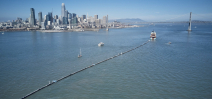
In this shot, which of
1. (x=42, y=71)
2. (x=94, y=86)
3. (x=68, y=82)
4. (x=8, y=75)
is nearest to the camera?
(x=94, y=86)

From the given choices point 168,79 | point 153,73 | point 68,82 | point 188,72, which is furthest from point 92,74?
point 188,72

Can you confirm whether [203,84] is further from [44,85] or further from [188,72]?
[44,85]

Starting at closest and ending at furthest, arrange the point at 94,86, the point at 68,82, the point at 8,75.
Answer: the point at 94,86
the point at 68,82
the point at 8,75

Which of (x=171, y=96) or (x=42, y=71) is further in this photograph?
(x=42, y=71)

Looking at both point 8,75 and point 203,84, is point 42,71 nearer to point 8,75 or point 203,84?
point 8,75

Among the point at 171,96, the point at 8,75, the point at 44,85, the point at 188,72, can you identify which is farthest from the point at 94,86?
the point at 188,72

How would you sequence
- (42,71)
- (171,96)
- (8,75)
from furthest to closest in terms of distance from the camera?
(42,71), (8,75), (171,96)

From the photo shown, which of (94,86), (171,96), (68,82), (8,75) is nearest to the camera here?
(171,96)

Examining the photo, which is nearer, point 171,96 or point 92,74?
point 171,96

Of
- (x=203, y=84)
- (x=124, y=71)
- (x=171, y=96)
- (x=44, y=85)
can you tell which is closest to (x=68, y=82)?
(x=44, y=85)
